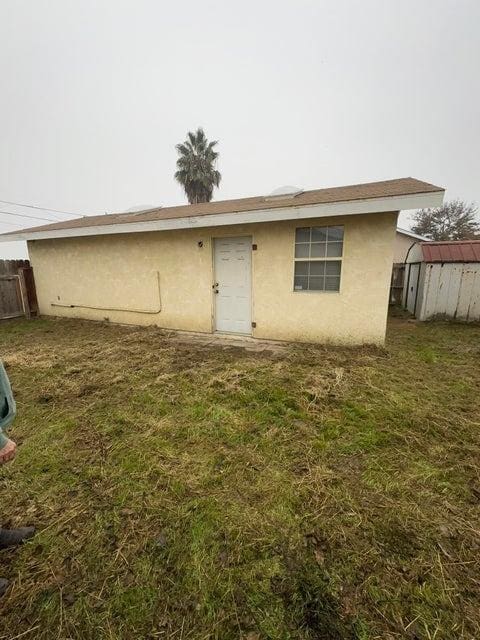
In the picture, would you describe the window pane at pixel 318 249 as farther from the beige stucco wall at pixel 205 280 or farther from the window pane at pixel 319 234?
the beige stucco wall at pixel 205 280

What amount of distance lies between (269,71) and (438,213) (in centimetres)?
1609

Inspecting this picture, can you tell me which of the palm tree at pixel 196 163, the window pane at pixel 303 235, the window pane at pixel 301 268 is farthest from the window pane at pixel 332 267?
the palm tree at pixel 196 163

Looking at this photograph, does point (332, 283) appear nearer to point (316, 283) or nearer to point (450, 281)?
point (316, 283)

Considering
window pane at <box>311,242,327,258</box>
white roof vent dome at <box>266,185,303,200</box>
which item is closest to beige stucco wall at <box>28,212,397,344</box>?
window pane at <box>311,242,327,258</box>

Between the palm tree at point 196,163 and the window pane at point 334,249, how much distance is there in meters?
17.4

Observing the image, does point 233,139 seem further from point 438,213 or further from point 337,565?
point 337,565

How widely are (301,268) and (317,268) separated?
0.33 meters

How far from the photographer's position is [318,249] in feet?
17.5

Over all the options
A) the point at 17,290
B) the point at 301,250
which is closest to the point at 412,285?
the point at 301,250

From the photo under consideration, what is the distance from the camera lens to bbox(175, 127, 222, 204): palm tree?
1964 centimetres

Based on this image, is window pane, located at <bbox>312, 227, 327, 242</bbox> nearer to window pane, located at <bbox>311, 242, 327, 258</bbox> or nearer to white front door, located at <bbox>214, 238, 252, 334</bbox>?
window pane, located at <bbox>311, 242, 327, 258</bbox>

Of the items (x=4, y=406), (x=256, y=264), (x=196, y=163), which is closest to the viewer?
(x=4, y=406)

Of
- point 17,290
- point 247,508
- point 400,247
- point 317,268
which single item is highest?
point 400,247

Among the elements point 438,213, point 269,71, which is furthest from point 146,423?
point 438,213
